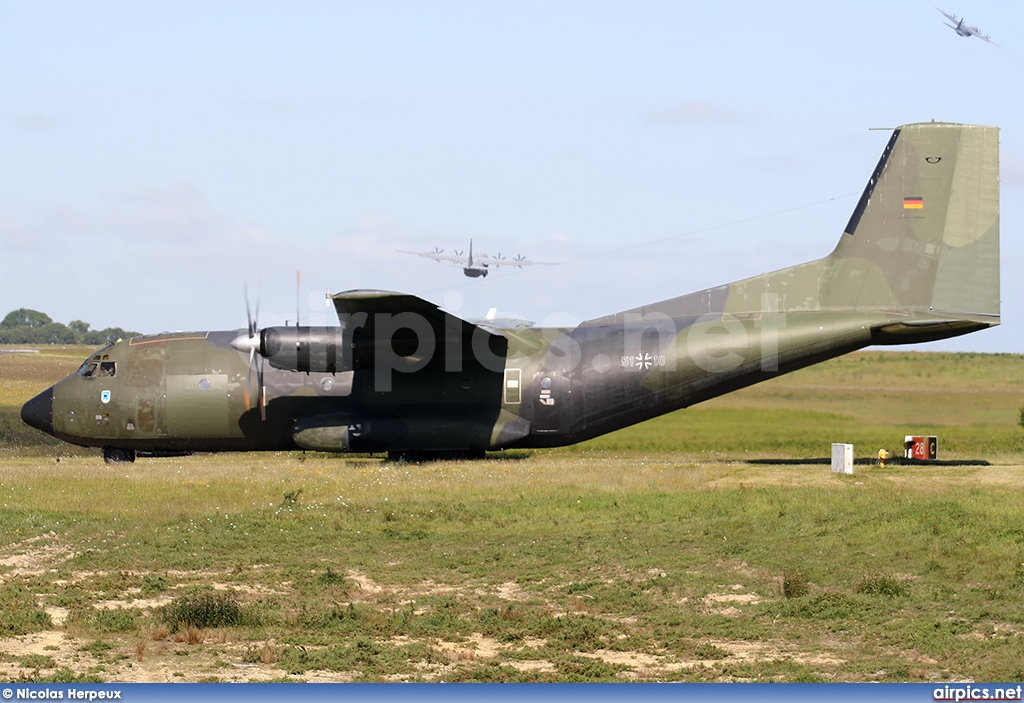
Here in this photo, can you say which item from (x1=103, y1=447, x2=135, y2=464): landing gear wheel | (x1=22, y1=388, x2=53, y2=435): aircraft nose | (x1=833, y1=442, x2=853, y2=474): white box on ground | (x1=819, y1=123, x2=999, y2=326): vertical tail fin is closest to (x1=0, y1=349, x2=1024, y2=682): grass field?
(x1=833, y1=442, x2=853, y2=474): white box on ground

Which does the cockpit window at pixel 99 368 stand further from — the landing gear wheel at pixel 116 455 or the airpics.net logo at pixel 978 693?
the airpics.net logo at pixel 978 693

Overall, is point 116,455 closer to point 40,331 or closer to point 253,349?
point 253,349

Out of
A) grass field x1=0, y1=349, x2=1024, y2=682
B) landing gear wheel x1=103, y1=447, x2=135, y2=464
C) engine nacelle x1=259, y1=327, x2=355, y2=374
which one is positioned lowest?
grass field x1=0, y1=349, x2=1024, y2=682

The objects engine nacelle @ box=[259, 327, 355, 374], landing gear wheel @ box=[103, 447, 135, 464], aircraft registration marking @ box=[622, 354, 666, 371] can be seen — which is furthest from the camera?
landing gear wheel @ box=[103, 447, 135, 464]

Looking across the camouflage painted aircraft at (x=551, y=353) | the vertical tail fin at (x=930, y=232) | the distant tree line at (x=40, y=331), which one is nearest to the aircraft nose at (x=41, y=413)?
the camouflage painted aircraft at (x=551, y=353)

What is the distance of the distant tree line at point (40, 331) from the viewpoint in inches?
5541

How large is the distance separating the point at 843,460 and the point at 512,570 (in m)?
10.7

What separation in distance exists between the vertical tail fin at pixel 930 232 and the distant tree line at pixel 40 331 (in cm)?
12491

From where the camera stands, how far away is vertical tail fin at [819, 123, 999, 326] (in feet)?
80.2

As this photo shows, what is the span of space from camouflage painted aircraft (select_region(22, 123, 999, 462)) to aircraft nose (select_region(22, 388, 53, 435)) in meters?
0.06

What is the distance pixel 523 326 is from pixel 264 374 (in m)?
6.65

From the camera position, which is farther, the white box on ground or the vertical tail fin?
the vertical tail fin

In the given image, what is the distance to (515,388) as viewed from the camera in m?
26.2

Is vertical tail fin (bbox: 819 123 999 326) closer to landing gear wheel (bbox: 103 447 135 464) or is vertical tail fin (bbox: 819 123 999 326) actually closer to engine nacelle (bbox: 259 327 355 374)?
engine nacelle (bbox: 259 327 355 374)
